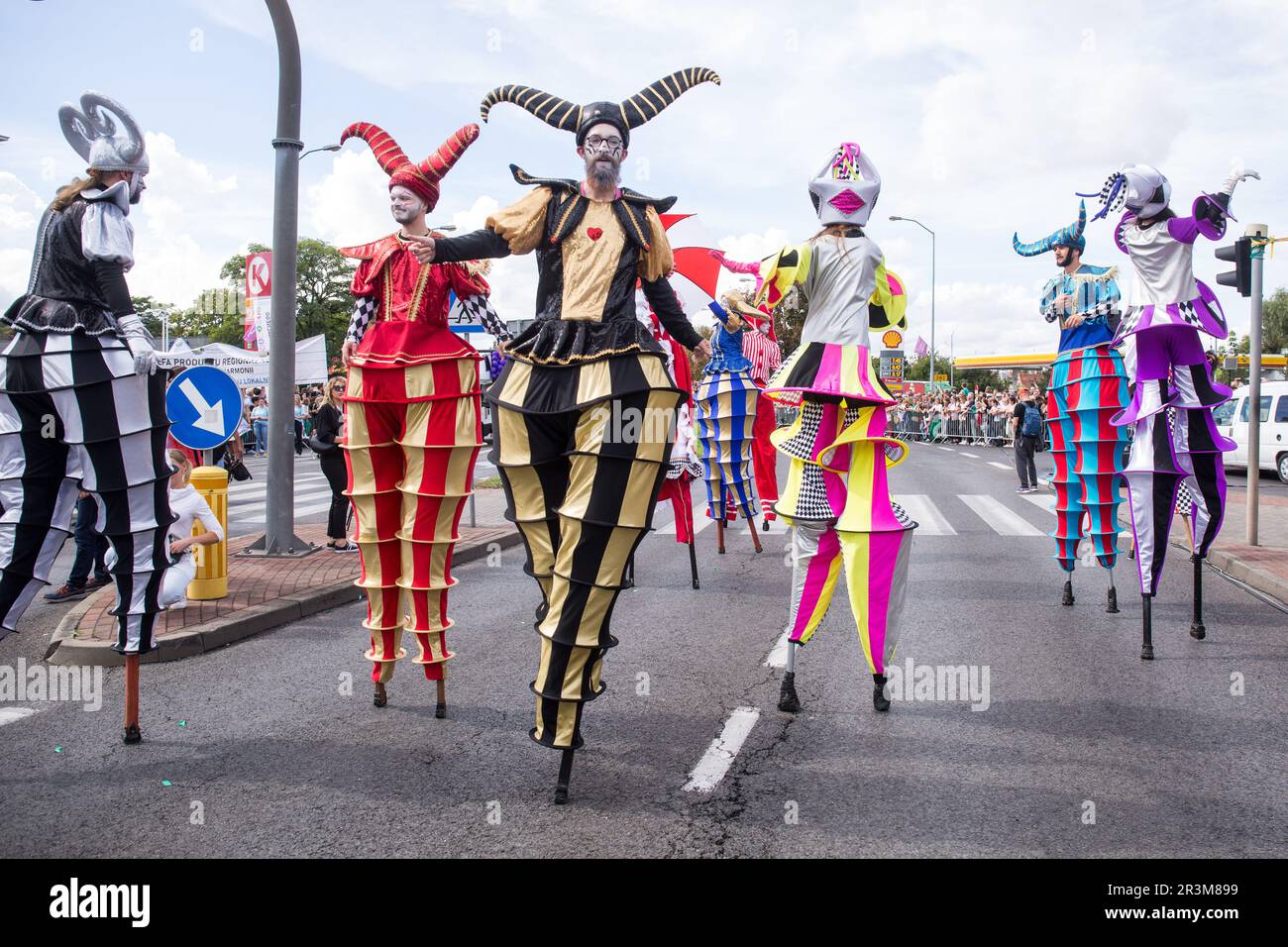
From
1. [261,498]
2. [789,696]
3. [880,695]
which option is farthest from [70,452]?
[261,498]

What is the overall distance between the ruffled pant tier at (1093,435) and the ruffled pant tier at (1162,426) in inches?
21.3

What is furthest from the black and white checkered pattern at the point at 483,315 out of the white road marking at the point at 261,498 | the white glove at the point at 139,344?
the white road marking at the point at 261,498

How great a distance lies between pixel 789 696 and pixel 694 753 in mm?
738

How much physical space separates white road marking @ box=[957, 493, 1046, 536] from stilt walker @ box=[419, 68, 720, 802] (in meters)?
8.41

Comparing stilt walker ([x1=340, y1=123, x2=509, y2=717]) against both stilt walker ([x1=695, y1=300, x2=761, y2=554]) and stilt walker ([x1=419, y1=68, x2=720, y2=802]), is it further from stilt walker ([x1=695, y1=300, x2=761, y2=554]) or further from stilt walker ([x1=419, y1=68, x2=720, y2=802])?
stilt walker ([x1=695, y1=300, x2=761, y2=554])

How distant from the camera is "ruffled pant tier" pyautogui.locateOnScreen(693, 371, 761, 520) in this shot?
877 centimetres

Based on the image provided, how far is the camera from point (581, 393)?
362 cm

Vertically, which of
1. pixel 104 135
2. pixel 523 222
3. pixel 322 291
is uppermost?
pixel 322 291

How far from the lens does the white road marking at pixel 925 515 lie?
37.4 ft

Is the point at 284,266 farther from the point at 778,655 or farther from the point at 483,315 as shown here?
the point at 778,655

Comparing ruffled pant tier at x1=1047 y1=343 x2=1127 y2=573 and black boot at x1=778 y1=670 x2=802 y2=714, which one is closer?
black boot at x1=778 y1=670 x2=802 y2=714

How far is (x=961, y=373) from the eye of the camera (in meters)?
101

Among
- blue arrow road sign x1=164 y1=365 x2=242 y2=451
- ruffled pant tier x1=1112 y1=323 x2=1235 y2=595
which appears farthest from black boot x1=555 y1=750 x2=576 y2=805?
ruffled pant tier x1=1112 y1=323 x2=1235 y2=595
